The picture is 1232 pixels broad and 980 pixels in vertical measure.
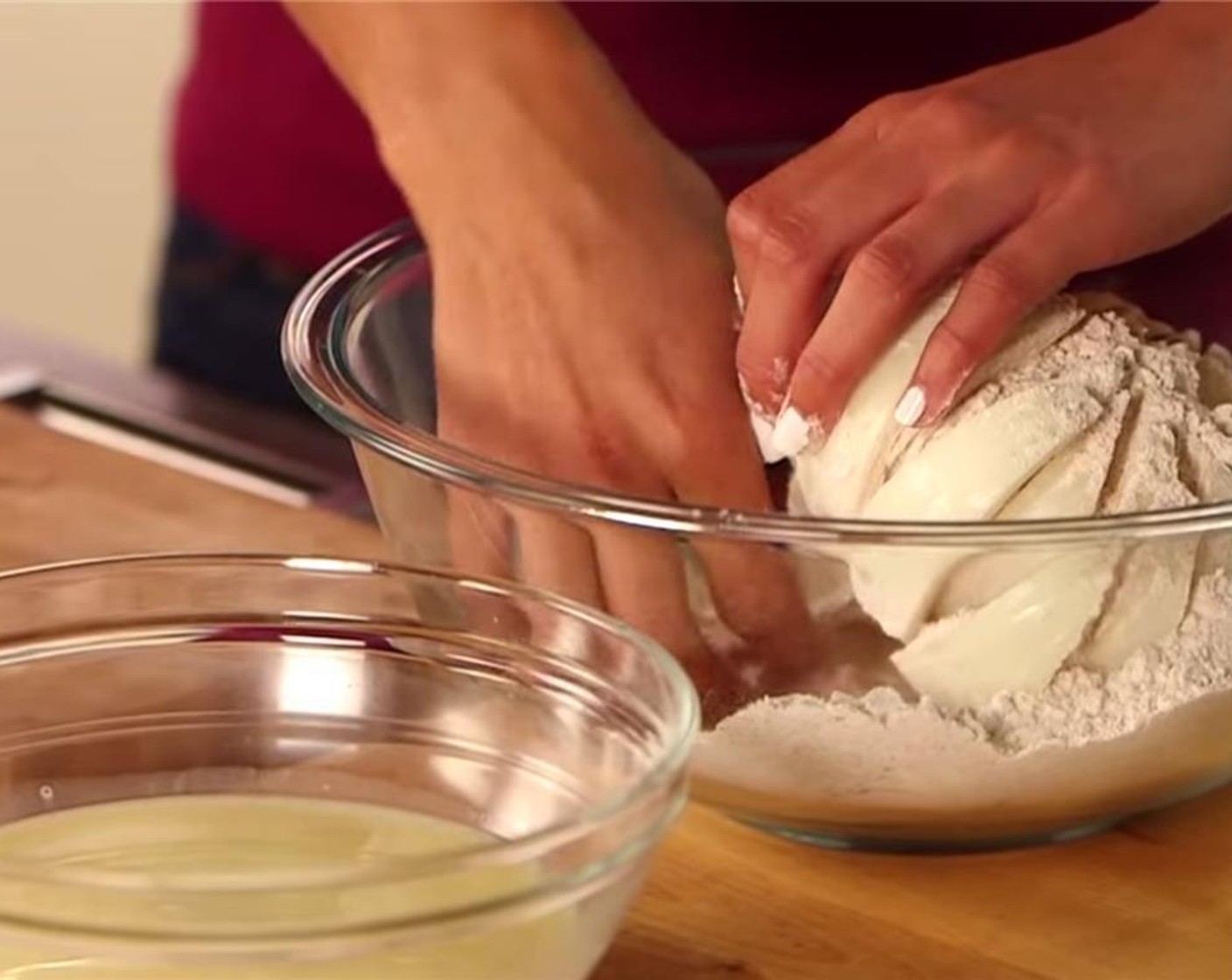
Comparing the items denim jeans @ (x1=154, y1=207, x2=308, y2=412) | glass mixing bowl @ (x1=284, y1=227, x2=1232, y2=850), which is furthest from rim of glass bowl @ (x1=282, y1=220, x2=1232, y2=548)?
denim jeans @ (x1=154, y1=207, x2=308, y2=412)

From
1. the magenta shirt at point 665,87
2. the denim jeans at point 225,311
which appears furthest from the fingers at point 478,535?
the denim jeans at point 225,311

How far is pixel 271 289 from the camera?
123 centimetres

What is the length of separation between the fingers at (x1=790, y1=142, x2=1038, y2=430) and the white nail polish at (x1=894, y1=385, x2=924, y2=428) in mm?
19

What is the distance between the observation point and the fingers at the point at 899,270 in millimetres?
659

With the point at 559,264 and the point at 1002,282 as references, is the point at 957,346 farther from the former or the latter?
the point at 559,264

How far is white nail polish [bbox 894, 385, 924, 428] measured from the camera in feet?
2.15

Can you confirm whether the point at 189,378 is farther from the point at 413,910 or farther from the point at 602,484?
the point at 413,910

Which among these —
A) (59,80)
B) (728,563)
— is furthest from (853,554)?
(59,80)

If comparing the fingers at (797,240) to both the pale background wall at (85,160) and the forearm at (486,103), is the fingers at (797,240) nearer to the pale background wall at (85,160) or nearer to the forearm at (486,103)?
the forearm at (486,103)

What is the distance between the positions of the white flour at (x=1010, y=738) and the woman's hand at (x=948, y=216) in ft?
0.23

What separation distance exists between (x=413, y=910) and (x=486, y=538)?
19cm

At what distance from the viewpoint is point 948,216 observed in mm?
669

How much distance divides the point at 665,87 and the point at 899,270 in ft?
1.52

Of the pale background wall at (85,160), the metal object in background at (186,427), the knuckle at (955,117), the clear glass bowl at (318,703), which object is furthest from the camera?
the pale background wall at (85,160)
